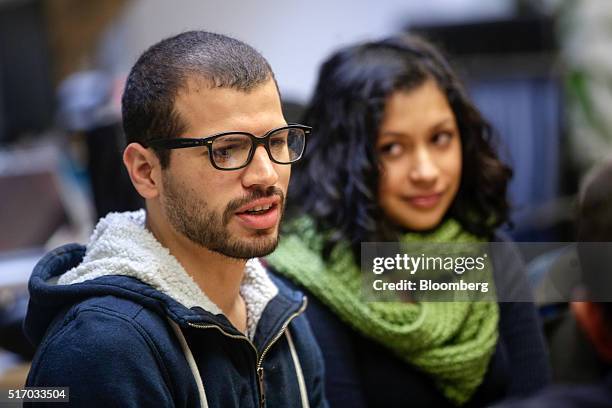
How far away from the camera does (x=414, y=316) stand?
3.65 feet

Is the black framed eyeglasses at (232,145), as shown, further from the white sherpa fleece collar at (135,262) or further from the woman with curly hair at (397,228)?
the woman with curly hair at (397,228)

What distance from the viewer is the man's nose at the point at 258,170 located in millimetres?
765

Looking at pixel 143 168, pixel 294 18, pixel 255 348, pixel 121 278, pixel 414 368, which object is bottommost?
pixel 414 368

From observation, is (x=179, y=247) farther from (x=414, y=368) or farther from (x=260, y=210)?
(x=414, y=368)

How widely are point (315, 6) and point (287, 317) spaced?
2.82 metres

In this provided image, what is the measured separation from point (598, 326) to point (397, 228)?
1.38ft

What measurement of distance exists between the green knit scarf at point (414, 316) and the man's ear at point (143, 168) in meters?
0.32

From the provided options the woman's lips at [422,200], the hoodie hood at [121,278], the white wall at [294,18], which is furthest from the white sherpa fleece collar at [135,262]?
the white wall at [294,18]

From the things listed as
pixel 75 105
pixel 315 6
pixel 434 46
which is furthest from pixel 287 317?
pixel 315 6

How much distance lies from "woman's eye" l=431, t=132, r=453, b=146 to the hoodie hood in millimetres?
421

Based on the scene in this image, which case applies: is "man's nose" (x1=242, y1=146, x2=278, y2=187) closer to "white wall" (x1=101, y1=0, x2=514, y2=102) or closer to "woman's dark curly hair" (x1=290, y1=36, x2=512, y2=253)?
"woman's dark curly hair" (x1=290, y1=36, x2=512, y2=253)

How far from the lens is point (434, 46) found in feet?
4.06

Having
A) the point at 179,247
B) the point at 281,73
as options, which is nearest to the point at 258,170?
the point at 179,247

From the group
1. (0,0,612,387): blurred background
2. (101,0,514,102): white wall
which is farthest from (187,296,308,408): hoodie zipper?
(101,0,514,102): white wall
